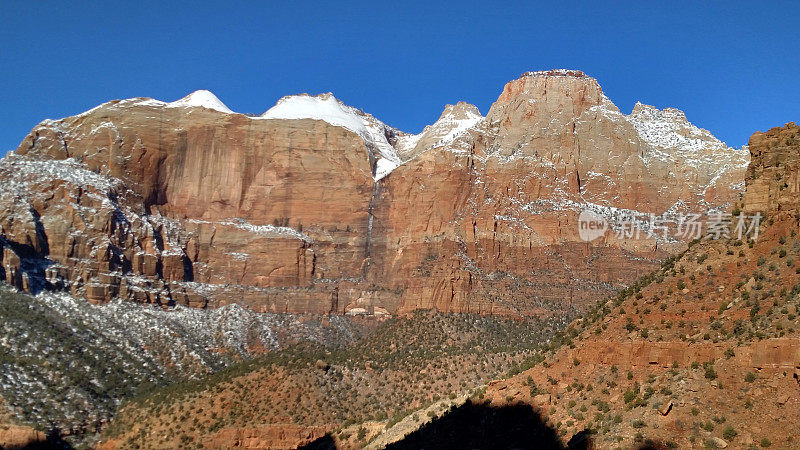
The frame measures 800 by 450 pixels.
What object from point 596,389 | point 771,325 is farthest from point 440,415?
point 771,325

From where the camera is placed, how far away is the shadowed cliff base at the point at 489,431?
1304 inches

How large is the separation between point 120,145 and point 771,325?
106862mm

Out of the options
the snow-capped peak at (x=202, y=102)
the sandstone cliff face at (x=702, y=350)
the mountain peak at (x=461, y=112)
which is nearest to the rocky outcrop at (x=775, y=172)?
the sandstone cliff face at (x=702, y=350)

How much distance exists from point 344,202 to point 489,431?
3548 inches

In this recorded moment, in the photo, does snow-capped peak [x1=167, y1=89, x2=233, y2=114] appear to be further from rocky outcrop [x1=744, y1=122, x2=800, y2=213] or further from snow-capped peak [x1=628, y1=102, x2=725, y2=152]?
rocky outcrop [x1=744, y1=122, x2=800, y2=213]

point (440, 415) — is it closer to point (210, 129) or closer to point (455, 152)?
point (455, 152)

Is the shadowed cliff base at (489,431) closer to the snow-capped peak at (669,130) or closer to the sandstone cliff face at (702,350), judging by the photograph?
the sandstone cliff face at (702,350)

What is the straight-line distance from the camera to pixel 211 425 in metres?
76.9

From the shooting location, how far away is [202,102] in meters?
135

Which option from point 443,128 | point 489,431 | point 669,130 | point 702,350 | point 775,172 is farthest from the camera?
point 443,128

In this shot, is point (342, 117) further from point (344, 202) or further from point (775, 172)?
point (775, 172)

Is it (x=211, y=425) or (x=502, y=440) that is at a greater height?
(x=502, y=440)

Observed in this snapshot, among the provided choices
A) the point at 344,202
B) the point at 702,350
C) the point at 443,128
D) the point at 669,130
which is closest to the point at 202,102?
the point at 344,202

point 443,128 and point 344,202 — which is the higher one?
point 443,128
